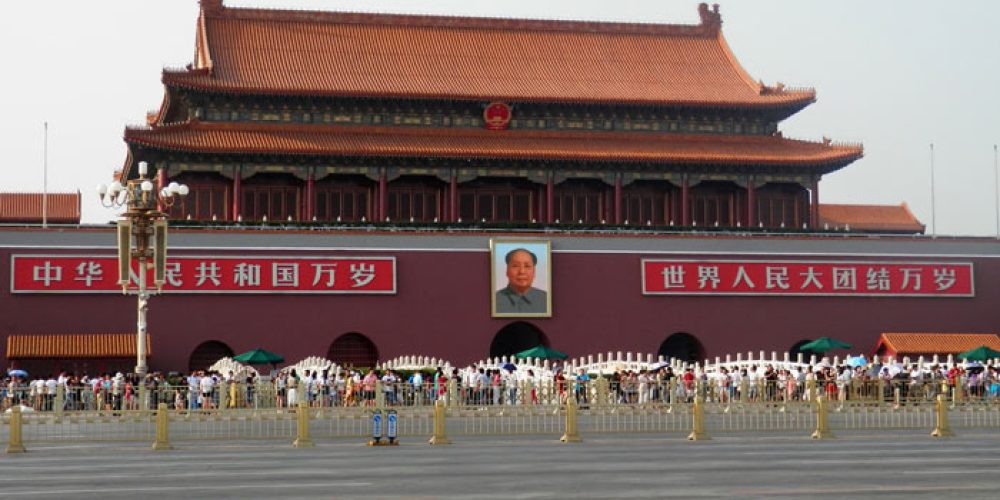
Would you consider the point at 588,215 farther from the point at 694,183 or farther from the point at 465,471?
the point at 465,471

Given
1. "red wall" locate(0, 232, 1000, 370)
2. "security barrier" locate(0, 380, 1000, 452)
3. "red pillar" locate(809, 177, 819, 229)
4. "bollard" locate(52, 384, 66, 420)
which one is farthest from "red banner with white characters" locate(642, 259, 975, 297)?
"bollard" locate(52, 384, 66, 420)

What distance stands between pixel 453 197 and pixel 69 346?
12.6 metres

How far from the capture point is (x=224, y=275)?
43406mm

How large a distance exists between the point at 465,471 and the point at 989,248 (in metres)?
31.6

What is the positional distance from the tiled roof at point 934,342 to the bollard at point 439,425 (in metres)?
22.8

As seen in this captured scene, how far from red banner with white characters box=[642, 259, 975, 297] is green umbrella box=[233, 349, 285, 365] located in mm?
11011

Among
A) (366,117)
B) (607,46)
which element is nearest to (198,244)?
(366,117)

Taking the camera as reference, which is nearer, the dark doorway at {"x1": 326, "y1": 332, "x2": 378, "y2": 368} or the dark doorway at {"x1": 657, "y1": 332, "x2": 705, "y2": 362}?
the dark doorway at {"x1": 326, "y1": 332, "x2": 378, "y2": 368}

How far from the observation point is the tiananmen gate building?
142 ft

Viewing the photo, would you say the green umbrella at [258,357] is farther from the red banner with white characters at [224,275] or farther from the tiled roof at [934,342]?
the tiled roof at [934,342]

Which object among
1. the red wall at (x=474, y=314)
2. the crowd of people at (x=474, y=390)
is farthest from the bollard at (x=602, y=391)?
the red wall at (x=474, y=314)

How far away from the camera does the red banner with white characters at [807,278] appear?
4628 cm

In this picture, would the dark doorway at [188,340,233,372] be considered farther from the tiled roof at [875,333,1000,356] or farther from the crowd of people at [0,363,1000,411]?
the tiled roof at [875,333,1000,356]

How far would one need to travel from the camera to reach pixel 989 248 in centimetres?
4803
